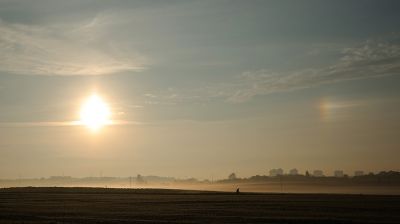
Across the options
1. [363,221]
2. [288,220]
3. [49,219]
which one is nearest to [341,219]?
[363,221]

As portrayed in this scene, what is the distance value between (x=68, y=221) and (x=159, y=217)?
33.4ft

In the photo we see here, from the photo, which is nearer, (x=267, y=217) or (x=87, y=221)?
(x=87, y=221)

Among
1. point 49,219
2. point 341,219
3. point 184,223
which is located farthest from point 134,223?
point 341,219

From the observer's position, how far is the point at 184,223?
47688mm

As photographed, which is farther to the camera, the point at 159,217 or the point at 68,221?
the point at 159,217

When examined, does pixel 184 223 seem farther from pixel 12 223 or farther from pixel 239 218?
pixel 12 223

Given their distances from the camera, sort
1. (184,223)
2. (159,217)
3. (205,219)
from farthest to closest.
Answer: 1. (159,217)
2. (205,219)
3. (184,223)

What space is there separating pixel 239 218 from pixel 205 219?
13.2 ft

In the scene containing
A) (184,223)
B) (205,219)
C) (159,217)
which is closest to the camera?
(184,223)

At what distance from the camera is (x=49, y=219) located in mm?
52594

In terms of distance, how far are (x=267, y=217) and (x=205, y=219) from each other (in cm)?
756

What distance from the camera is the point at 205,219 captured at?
5156 cm

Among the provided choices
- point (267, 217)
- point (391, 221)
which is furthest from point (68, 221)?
point (391, 221)

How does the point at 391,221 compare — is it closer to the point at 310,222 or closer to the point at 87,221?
the point at 310,222
